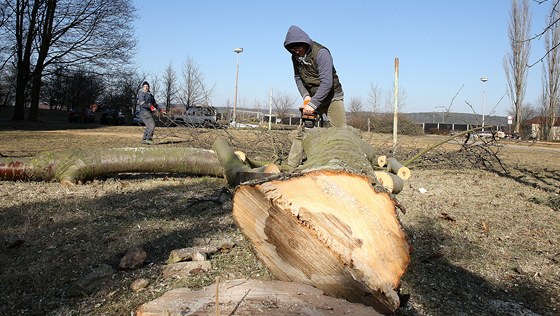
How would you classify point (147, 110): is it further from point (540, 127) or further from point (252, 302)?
point (540, 127)

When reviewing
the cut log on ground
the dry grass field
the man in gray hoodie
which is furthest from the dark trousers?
the cut log on ground

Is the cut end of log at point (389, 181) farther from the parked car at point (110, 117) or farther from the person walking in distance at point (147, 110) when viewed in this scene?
the parked car at point (110, 117)

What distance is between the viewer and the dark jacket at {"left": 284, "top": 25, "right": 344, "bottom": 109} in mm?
4367

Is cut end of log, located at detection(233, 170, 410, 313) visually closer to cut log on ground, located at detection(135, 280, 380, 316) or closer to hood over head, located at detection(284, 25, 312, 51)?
cut log on ground, located at detection(135, 280, 380, 316)

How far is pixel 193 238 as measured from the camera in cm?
339

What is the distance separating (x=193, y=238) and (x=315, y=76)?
2.24 meters

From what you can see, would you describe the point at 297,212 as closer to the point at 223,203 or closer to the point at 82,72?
the point at 223,203

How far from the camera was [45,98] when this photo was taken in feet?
139

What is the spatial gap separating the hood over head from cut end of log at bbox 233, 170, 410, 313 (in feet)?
7.90

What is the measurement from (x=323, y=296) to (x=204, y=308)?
0.54 meters

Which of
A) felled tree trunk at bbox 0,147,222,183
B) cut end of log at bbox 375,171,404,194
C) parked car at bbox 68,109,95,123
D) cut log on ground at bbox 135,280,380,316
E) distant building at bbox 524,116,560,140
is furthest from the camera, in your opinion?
distant building at bbox 524,116,560,140

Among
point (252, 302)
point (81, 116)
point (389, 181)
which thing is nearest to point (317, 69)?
point (389, 181)

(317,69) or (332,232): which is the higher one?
(317,69)

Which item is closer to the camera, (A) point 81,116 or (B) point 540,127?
(A) point 81,116
